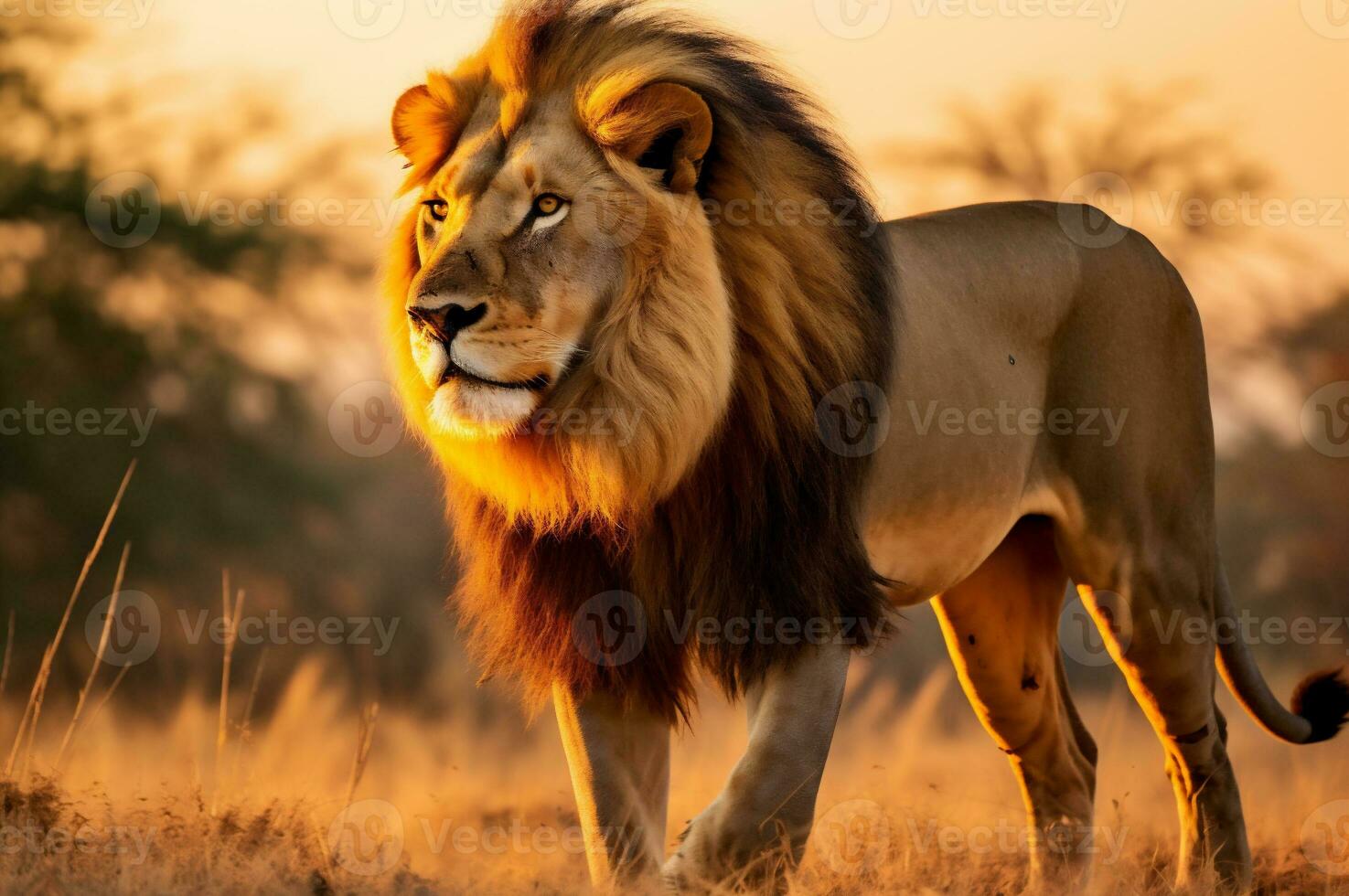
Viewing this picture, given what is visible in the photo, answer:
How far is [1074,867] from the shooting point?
19.0 ft

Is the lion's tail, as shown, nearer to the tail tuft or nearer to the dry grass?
the tail tuft

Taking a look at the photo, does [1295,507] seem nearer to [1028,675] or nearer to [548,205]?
[1028,675]

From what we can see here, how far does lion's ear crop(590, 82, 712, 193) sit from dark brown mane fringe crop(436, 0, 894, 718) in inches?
4.2

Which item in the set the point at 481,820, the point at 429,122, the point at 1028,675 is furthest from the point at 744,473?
the point at 481,820

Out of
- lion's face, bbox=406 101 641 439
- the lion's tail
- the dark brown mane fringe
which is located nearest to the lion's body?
the dark brown mane fringe

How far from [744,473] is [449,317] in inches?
34.2

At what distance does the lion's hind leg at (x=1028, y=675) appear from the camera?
582cm

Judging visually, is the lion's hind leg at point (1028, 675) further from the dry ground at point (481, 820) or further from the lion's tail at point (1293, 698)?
the lion's tail at point (1293, 698)

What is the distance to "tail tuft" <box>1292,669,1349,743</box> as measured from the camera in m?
5.91

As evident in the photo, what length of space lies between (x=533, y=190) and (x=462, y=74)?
1.96 feet

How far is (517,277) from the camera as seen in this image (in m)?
3.95

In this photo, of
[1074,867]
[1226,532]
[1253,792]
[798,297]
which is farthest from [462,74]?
[1226,532]

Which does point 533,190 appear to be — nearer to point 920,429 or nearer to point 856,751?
point 920,429

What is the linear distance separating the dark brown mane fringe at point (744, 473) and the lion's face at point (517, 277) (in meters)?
0.27
